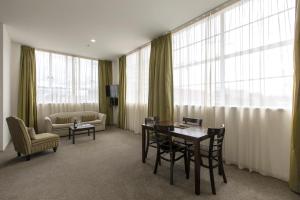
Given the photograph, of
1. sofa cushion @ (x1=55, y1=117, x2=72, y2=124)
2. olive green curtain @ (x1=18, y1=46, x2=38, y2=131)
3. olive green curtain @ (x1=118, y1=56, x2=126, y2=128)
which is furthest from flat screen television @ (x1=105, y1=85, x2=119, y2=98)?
olive green curtain @ (x1=18, y1=46, x2=38, y2=131)

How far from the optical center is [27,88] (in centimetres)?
518

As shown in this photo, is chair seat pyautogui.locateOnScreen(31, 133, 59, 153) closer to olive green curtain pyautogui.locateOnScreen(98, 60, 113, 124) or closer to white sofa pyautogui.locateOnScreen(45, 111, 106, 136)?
white sofa pyautogui.locateOnScreen(45, 111, 106, 136)

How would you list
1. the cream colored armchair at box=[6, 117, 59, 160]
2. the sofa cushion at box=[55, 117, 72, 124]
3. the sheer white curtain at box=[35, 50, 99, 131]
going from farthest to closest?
1. the sheer white curtain at box=[35, 50, 99, 131]
2. the sofa cushion at box=[55, 117, 72, 124]
3. the cream colored armchair at box=[6, 117, 59, 160]

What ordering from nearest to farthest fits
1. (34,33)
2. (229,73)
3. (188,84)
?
(229,73) → (188,84) → (34,33)

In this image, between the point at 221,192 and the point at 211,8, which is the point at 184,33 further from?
the point at 221,192

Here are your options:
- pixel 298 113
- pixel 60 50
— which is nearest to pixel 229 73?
pixel 298 113

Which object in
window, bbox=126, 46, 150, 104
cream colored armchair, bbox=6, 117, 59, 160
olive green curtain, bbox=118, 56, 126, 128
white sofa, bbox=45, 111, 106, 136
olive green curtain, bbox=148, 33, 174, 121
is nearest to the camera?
cream colored armchair, bbox=6, 117, 59, 160

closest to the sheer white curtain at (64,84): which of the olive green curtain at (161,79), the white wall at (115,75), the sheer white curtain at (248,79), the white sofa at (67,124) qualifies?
the white sofa at (67,124)

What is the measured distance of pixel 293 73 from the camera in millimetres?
2158

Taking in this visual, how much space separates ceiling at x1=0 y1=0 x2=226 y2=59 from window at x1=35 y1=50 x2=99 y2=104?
34.2 inches

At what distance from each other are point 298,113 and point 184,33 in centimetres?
286

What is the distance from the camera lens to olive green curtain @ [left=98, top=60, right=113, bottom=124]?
22.9 ft

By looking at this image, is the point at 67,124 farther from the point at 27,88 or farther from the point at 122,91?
the point at 122,91

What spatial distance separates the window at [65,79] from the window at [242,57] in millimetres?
4463
